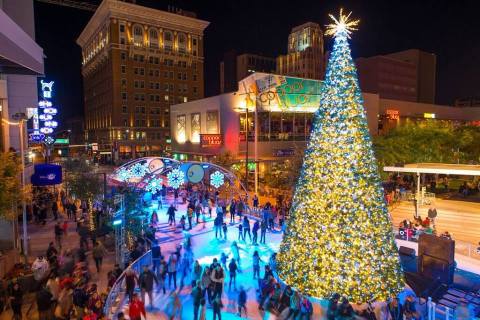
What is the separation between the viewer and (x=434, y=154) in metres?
35.4

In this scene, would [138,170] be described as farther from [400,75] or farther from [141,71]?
[400,75]

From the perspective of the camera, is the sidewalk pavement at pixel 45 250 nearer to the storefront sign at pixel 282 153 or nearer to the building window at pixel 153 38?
the storefront sign at pixel 282 153

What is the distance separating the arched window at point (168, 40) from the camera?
88.9m

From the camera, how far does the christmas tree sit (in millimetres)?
10859

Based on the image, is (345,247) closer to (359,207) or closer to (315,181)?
(359,207)

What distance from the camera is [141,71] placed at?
85938 mm

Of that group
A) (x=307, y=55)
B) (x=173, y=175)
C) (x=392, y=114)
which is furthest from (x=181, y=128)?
(x=307, y=55)

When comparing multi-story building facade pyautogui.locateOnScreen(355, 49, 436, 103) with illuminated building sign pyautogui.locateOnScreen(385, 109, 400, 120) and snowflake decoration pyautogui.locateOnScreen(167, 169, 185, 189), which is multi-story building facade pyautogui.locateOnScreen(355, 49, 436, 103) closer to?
illuminated building sign pyautogui.locateOnScreen(385, 109, 400, 120)

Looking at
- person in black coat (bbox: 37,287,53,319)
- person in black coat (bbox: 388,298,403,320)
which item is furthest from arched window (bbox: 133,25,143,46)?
person in black coat (bbox: 388,298,403,320)

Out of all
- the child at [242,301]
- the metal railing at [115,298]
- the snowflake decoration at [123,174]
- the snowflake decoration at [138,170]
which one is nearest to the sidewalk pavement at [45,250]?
the metal railing at [115,298]

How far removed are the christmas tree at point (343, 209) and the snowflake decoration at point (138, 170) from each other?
23148 mm

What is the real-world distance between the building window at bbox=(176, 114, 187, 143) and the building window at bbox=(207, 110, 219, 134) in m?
8.15

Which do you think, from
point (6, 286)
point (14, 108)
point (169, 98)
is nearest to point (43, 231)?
point (14, 108)

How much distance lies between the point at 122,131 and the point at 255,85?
52212 millimetres
